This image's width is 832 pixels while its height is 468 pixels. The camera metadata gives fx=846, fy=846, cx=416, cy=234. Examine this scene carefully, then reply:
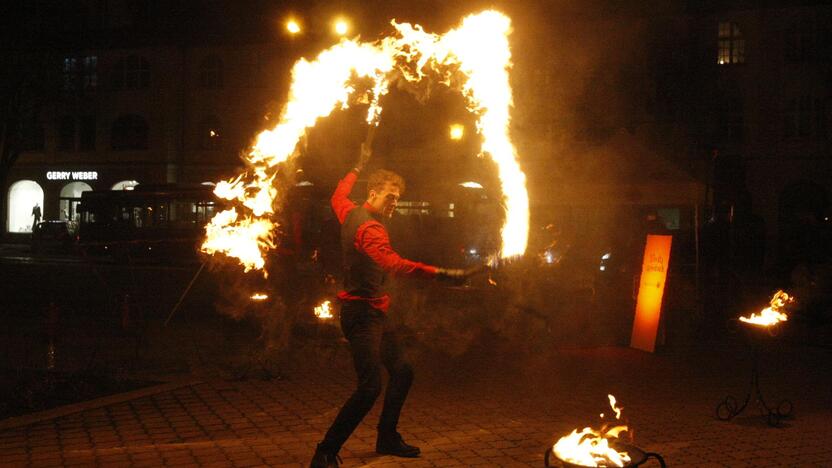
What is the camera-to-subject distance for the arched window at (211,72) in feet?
145

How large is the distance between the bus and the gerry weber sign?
14127 mm

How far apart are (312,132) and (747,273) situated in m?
23.8

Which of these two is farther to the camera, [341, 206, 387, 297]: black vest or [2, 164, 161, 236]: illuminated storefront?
[2, 164, 161, 236]: illuminated storefront

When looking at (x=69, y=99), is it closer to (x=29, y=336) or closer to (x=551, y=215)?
(x=551, y=215)

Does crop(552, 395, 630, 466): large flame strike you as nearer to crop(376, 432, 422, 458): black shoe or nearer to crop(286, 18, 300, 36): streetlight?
crop(376, 432, 422, 458): black shoe

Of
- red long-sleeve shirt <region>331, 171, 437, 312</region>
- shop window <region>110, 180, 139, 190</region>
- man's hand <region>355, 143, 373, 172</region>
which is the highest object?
shop window <region>110, 180, 139, 190</region>

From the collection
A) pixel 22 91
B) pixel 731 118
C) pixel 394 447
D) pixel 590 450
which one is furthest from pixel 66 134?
pixel 590 450

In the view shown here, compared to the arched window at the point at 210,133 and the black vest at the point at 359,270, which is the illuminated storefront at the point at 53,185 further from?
the black vest at the point at 359,270

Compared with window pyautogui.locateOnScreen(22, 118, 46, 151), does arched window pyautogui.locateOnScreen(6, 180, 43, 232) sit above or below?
below

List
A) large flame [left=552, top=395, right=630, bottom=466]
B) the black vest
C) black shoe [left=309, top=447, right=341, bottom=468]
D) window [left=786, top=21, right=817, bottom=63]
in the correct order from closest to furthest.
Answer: large flame [left=552, top=395, right=630, bottom=466], black shoe [left=309, top=447, right=341, bottom=468], the black vest, window [left=786, top=21, right=817, bottom=63]

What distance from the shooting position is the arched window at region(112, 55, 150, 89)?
45.4 m

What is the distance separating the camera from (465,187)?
23.3m

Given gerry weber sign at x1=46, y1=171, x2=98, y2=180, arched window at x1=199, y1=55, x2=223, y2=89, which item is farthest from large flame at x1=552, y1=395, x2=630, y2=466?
gerry weber sign at x1=46, y1=171, x2=98, y2=180

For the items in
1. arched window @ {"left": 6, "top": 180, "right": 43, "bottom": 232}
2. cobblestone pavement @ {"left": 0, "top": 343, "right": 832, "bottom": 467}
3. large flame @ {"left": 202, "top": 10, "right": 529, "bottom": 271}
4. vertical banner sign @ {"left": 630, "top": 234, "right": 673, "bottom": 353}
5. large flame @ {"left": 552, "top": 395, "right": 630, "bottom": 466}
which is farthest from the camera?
arched window @ {"left": 6, "top": 180, "right": 43, "bottom": 232}
